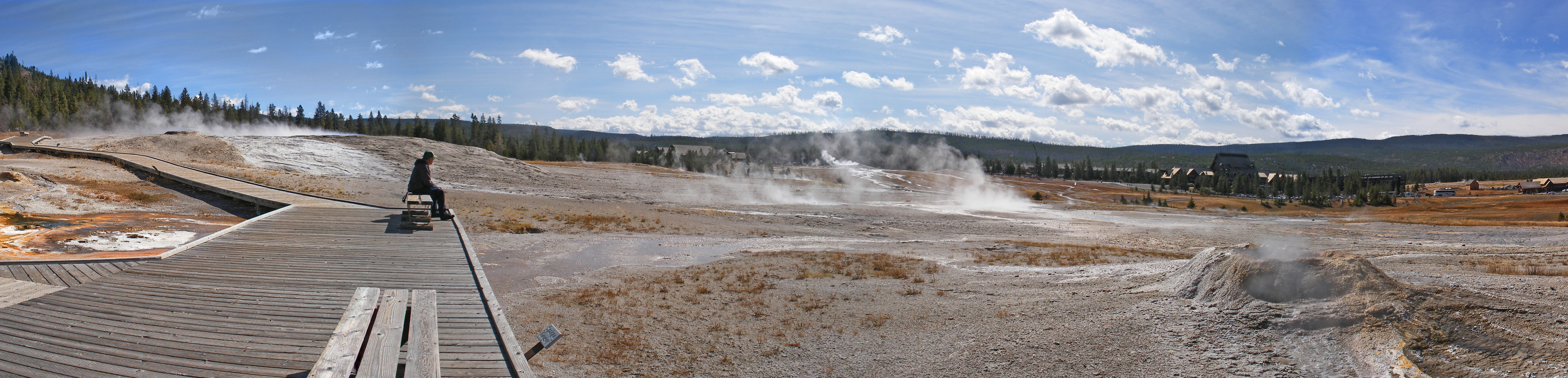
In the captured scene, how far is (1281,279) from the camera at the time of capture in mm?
8367

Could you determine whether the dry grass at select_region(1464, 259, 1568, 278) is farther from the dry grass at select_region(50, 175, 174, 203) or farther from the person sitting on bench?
the dry grass at select_region(50, 175, 174, 203)

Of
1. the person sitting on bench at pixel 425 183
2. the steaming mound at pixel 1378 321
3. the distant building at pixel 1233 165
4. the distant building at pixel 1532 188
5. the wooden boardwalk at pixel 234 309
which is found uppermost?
the distant building at pixel 1233 165

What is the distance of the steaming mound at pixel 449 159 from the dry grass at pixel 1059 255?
34898 millimetres

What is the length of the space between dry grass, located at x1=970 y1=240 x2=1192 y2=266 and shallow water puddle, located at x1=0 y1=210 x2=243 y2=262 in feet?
55.5

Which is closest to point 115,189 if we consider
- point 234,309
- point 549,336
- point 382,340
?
point 234,309

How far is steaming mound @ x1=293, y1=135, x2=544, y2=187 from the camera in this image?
47.3 meters

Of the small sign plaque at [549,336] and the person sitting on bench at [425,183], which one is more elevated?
the person sitting on bench at [425,183]

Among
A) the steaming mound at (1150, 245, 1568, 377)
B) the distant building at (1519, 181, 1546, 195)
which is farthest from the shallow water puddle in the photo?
the distant building at (1519, 181, 1546, 195)

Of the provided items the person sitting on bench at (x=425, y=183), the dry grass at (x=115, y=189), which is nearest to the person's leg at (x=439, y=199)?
the person sitting on bench at (x=425, y=183)

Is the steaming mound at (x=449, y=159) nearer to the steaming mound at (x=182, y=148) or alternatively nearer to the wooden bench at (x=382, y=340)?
the steaming mound at (x=182, y=148)

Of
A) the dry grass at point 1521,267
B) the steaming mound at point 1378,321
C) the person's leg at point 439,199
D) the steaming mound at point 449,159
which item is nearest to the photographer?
the steaming mound at point 1378,321

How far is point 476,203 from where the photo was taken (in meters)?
29.0

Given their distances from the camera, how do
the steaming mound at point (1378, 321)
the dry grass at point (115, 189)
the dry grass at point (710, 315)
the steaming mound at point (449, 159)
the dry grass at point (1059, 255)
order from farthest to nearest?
the steaming mound at point (449, 159) → the dry grass at point (115, 189) → the dry grass at point (1059, 255) → the dry grass at point (710, 315) → the steaming mound at point (1378, 321)

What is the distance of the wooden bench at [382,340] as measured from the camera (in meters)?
5.22
